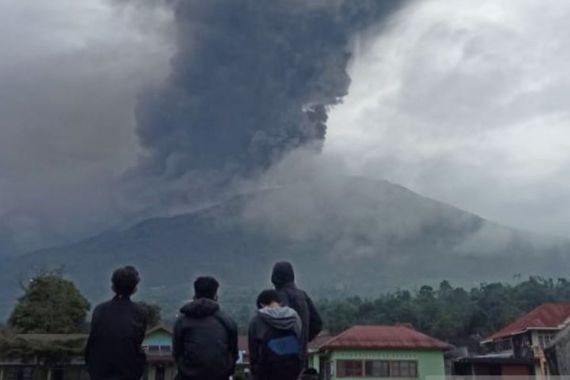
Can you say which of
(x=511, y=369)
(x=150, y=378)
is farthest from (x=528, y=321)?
(x=150, y=378)

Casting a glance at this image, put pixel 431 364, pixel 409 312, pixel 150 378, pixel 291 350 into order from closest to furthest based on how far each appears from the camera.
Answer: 1. pixel 291 350
2. pixel 431 364
3. pixel 150 378
4. pixel 409 312

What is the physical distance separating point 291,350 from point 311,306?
2.64 ft

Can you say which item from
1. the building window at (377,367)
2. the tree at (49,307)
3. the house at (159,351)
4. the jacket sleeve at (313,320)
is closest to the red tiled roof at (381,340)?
the building window at (377,367)

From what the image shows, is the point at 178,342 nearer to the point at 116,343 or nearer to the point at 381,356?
the point at 116,343

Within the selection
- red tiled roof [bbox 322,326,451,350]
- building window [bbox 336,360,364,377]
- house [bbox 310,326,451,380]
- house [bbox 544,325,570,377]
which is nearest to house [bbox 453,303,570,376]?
house [bbox 310,326,451,380]

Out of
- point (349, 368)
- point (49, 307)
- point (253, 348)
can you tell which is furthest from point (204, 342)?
point (49, 307)

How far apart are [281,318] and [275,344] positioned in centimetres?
20

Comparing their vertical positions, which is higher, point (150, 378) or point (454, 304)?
point (454, 304)

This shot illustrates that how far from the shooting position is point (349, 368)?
3219 centimetres

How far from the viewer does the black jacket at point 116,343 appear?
5.17 m

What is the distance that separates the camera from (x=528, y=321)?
3750 centimetres

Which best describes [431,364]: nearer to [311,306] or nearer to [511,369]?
[511,369]

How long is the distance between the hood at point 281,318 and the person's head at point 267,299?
0.10m

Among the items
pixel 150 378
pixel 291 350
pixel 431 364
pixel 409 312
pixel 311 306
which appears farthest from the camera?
pixel 409 312
